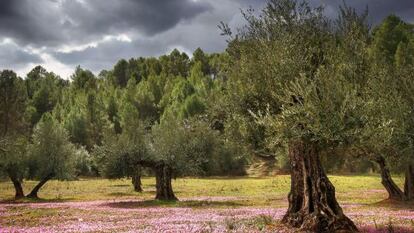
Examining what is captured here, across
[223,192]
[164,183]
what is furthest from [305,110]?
[223,192]

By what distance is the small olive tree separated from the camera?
54.2 meters

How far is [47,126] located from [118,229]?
37417 mm

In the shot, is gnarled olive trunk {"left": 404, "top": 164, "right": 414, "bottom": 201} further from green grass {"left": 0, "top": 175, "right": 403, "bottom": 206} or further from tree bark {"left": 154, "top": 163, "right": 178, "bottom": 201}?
tree bark {"left": 154, "top": 163, "right": 178, "bottom": 201}

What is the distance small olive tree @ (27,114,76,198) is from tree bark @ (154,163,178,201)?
13.3 metres

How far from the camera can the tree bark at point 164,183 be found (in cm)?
4681

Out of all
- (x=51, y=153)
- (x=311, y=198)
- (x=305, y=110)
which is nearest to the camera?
(x=305, y=110)

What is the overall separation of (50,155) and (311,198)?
1612 inches

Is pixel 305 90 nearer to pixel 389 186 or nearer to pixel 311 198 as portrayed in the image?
pixel 311 198

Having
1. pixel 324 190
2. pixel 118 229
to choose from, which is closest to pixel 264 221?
pixel 324 190

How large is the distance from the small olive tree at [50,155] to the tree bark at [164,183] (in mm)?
13272

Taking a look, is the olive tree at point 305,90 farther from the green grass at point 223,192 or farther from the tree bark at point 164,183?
the tree bark at point 164,183

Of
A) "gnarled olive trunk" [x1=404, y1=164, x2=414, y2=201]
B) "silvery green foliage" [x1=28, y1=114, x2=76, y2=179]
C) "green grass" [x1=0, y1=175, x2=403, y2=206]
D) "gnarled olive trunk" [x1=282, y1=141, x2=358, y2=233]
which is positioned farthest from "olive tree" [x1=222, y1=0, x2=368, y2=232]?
"silvery green foliage" [x1=28, y1=114, x2=76, y2=179]

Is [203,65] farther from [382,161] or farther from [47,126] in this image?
[382,161]

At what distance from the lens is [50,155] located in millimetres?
55375
